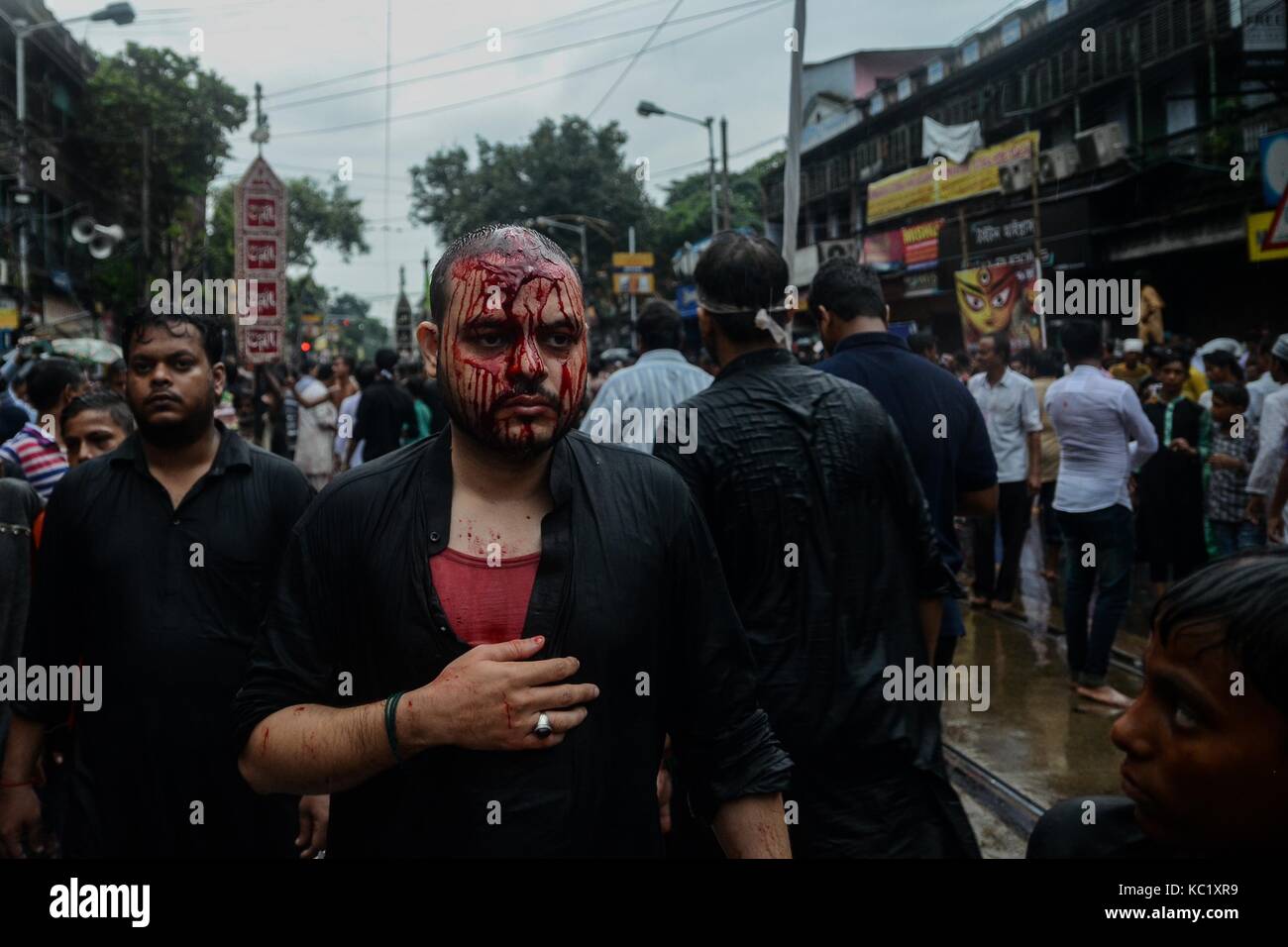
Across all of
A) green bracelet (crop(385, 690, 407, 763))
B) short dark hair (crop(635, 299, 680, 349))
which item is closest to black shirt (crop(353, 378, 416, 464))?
short dark hair (crop(635, 299, 680, 349))

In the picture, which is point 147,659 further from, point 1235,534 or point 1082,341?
point 1235,534

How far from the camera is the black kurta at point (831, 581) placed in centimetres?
272

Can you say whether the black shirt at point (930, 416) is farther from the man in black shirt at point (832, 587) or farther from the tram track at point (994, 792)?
the tram track at point (994, 792)

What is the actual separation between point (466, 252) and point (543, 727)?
0.78 metres

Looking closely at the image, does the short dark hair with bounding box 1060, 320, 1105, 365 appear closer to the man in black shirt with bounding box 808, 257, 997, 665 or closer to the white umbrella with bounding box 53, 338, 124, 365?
the man in black shirt with bounding box 808, 257, 997, 665

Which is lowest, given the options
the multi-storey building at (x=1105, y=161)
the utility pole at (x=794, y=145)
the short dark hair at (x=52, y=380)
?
the short dark hair at (x=52, y=380)

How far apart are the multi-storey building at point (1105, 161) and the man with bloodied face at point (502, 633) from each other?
41.9 ft

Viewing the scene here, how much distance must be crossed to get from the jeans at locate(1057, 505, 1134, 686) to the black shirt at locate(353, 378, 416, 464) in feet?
18.5

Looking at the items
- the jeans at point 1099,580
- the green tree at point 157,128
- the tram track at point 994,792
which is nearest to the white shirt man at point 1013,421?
the jeans at point 1099,580

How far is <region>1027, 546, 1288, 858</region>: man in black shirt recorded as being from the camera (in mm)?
1235

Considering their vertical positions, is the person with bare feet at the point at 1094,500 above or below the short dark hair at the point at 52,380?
below

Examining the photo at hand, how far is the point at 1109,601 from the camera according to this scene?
5.98 meters

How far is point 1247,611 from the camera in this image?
4.10 ft
